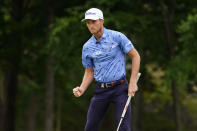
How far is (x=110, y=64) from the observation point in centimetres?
688

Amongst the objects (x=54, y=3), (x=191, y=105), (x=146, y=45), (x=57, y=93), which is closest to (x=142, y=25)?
(x=146, y=45)

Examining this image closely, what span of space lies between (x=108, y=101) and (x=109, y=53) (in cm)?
70

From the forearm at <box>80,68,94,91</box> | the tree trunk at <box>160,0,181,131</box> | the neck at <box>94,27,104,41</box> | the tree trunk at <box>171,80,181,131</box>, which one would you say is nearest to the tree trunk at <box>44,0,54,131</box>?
the tree trunk at <box>160,0,181,131</box>

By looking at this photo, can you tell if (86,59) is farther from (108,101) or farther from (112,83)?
(108,101)

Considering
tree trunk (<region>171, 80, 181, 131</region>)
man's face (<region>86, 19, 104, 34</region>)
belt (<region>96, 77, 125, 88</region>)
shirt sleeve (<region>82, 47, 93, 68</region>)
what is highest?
man's face (<region>86, 19, 104, 34</region>)

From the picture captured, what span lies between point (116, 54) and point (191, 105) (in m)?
Answer: 32.9

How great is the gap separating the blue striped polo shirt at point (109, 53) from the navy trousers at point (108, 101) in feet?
0.52

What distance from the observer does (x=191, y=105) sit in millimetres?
38906

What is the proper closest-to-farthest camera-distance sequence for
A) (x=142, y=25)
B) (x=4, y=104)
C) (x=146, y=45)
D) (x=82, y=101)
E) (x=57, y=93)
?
1. (x=142, y=25)
2. (x=146, y=45)
3. (x=4, y=104)
4. (x=82, y=101)
5. (x=57, y=93)

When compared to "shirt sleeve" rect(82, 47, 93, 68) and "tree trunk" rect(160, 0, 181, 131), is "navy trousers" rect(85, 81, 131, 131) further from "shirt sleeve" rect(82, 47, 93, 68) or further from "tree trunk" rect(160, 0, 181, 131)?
"tree trunk" rect(160, 0, 181, 131)

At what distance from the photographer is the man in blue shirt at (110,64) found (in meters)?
6.82

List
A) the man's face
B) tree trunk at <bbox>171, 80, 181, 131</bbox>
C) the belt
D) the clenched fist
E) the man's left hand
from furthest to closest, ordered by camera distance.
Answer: tree trunk at <bbox>171, 80, 181, 131</bbox>, the clenched fist, the belt, the man's left hand, the man's face

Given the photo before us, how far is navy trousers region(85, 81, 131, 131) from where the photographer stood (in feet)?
22.8

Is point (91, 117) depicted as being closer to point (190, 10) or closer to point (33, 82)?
point (190, 10)
